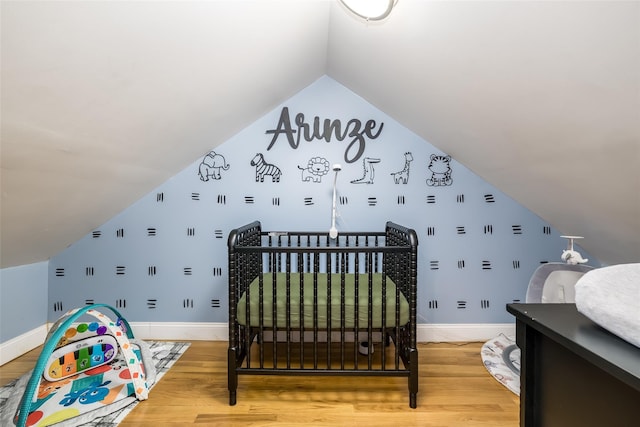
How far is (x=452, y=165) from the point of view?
2.37m

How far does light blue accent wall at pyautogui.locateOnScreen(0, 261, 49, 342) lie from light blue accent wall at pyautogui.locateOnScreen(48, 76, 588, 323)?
0.45ft

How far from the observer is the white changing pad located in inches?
19.6

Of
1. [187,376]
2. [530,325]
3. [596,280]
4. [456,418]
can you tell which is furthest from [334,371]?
[596,280]

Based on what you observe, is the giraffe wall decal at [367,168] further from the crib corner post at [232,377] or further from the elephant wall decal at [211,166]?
the crib corner post at [232,377]

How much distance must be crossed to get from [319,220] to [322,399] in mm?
1144

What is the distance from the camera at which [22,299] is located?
2129 millimetres

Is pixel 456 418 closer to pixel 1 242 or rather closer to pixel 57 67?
pixel 57 67

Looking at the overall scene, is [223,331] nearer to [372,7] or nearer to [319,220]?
[319,220]

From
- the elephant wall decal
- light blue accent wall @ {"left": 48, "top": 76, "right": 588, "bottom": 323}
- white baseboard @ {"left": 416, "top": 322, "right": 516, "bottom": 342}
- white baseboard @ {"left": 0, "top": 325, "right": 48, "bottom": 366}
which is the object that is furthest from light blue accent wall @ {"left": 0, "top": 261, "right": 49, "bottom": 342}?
white baseboard @ {"left": 416, "top": 322, "right": 516, "bottom": 342}

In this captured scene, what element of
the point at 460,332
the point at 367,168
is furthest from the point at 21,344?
the point at 460,332

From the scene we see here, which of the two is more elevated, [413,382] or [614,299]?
[614,299]

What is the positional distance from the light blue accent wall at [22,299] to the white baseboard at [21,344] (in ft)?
0.08

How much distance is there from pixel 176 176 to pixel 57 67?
1.42m

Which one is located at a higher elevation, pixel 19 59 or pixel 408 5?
pixel 408 5
